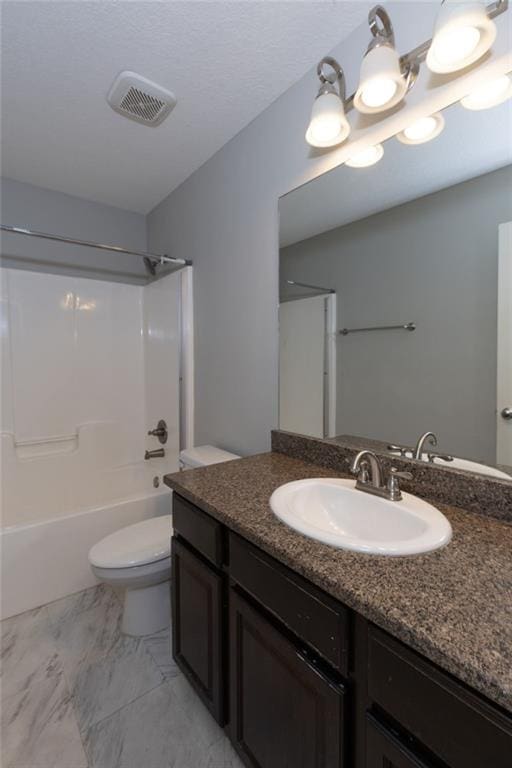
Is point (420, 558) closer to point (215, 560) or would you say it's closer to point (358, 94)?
point (215, 560)

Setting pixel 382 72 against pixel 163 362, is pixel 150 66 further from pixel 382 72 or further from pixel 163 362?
pixel 163 362

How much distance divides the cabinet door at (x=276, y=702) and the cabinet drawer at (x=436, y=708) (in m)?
0.13

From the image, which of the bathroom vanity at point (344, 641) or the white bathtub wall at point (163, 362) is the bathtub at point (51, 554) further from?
the bathroom vanity at point (344, 641)

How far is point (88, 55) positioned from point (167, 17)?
14.1 inches

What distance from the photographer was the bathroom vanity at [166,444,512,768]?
0.51m

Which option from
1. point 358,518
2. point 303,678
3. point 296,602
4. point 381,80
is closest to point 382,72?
point 381,80

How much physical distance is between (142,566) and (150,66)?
1.99 meters

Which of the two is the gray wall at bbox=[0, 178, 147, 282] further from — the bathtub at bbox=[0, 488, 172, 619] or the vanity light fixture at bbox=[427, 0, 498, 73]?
the vanity light fixture at bbox=[427, 0, 498, 73]

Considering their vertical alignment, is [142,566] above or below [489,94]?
below

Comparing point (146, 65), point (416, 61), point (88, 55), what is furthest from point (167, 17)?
point (416, 61)

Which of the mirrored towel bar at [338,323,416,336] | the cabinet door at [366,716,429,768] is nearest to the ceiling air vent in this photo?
the mirrored towel bar at [338,323,416,336]

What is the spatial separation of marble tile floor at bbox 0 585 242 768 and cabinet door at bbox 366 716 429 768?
0.75 m

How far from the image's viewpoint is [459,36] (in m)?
0.87

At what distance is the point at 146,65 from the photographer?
4.40ft
